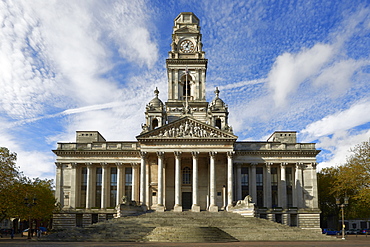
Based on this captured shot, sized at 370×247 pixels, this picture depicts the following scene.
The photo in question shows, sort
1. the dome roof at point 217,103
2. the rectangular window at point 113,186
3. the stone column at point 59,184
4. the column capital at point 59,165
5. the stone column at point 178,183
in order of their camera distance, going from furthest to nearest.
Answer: the dome roof at point 217,103, the rectangular window at point 113,186, the column capital at point 59,165, the stone column at point 59,184, the stone column at point 178,183

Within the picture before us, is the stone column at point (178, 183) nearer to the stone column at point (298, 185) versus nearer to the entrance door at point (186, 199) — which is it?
the entrance door at point (186, 199)

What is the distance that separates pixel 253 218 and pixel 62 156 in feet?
116

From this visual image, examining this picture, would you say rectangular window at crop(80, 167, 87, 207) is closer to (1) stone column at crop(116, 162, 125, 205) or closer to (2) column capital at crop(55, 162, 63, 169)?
(2) column capital at crop(55, 162, 63, 169)

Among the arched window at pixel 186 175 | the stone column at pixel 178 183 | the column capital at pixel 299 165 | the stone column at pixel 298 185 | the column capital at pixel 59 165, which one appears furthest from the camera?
the column capital at pixel 59 165

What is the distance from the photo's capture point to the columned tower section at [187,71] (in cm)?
7244

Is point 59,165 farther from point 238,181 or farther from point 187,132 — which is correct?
point 238,181

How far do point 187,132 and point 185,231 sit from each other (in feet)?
70.5

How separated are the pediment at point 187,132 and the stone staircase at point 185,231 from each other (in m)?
14.0

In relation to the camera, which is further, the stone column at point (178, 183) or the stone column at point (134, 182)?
the stone column at point (134, 182)

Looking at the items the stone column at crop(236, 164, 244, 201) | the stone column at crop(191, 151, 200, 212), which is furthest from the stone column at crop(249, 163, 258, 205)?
the stone column at crop(191, 151, 200, 212)

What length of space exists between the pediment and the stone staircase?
13972 millimetres

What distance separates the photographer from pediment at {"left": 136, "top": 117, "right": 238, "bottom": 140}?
199ft

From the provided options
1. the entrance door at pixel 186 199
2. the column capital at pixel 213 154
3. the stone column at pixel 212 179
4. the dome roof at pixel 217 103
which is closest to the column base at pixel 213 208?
the stone column at pixel 212 179

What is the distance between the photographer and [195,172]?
60312mm
